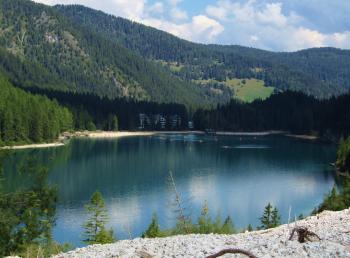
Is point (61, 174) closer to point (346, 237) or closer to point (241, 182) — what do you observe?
point (241, 182)

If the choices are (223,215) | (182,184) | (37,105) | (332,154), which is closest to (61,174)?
(182,184)

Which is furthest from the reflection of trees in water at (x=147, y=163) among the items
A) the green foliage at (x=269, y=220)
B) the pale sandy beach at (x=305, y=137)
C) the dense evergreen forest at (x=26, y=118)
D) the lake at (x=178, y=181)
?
the pale sandy beach at (x=305, y=137)

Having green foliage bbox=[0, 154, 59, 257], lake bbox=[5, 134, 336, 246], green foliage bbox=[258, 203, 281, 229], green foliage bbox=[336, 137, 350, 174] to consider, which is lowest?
lake bbox=[5, 134, 336, 246]

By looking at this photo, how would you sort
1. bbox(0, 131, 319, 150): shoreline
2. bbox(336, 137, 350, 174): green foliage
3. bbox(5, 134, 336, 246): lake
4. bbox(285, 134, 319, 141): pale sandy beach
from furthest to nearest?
1. bbox(285, 134, 319, 141): pale sandy beach
2. bbox(0, 131, 319, 150): shoreline
3. bbox(336, 137, 350, 174): green foliage
4. bbox(5, 134, 336, 246): lake

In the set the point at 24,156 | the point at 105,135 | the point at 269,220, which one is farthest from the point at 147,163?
the point at 105,135

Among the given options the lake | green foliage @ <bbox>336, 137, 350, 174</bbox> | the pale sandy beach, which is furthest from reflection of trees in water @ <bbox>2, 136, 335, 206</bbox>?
the pale sandy beach

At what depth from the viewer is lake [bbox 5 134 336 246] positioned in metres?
52.0

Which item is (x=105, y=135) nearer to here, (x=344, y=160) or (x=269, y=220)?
(x=344, y=160)

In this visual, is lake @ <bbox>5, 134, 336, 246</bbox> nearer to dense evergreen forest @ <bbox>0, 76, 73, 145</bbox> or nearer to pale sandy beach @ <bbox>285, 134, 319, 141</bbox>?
dense evergreen forest @ <bbox>0, 76, 73, 145</bbox>

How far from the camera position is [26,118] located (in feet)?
402

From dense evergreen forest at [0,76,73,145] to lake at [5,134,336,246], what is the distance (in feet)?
26.9

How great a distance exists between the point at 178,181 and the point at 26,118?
192ft

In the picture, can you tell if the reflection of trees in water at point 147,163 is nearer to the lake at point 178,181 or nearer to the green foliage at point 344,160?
the lake at point 178,181

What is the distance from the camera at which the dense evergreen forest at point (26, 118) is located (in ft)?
382
